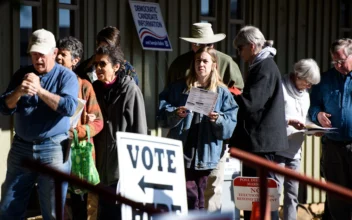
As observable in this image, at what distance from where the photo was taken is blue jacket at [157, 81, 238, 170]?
26.9 ft

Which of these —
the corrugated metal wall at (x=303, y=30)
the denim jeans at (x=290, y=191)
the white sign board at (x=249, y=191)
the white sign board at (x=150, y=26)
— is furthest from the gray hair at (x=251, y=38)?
the corrugated metal wall at (x=303, y=30)

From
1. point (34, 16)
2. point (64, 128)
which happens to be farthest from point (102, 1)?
point (64, 128)

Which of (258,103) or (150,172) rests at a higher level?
(258,103)

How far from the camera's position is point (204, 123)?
8.32 meters

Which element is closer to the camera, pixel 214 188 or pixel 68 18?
pixel 214 188

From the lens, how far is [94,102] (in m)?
8.11

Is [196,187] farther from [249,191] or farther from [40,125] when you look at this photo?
[40,125]

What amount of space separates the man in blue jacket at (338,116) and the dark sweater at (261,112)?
63 cm

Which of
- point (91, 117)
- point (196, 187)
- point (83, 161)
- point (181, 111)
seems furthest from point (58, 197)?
point (196, 187)

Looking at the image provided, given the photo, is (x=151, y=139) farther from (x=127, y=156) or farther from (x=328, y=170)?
(x=328, y=170)

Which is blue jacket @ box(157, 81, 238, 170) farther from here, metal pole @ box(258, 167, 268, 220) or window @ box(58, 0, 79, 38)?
metal pole @ box(258, 167, 268, 220)

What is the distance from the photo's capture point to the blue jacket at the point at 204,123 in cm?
819

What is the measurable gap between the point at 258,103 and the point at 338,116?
3.05 feet

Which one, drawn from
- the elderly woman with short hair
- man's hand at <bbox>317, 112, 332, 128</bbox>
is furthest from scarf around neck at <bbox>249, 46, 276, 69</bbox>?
man's hand at <bbox>317, 112, 332, 128</bbox>
